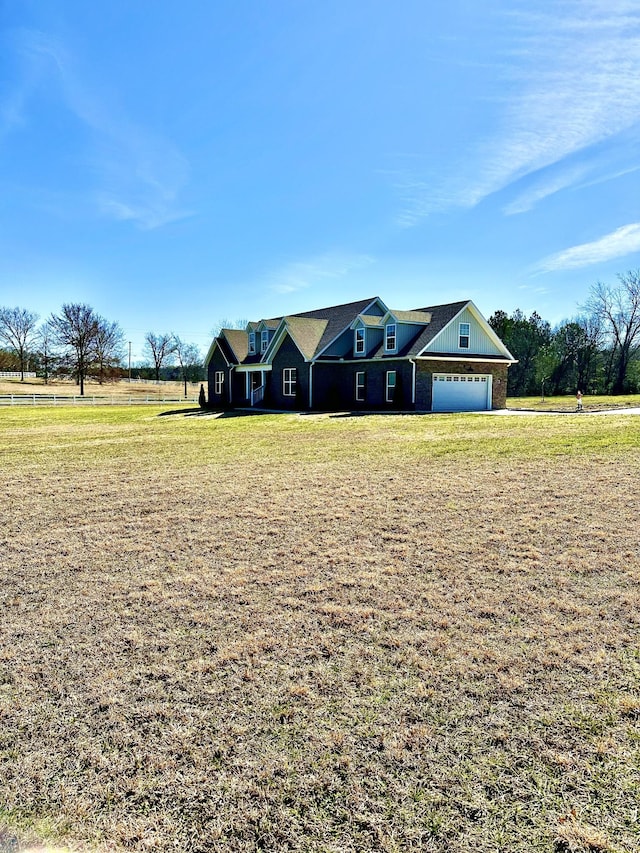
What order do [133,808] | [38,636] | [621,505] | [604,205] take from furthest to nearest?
[604,205]
[621,505]
[38,636]
[133,808]

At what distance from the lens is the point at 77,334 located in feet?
161

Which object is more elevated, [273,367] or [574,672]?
[273,367]

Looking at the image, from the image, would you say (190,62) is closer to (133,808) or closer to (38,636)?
(38,636)

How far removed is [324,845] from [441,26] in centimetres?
1311

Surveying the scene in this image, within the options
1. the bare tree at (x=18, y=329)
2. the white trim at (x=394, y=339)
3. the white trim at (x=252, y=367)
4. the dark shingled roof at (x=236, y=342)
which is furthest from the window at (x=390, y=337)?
the bare tree at (x=18, y=329)

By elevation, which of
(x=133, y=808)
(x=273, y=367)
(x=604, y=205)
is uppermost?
(x=604, y=205)

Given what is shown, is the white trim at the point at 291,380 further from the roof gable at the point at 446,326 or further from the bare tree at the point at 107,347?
the bare tree at the point at 107,347

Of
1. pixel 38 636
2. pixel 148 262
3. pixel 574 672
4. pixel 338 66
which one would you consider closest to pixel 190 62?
pixel 338 66

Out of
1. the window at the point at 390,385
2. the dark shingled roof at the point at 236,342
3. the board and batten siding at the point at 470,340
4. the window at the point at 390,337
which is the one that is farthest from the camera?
the dark shingled roof at the point at 236,342

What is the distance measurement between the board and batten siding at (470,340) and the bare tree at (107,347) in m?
40.0

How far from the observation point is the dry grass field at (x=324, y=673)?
2059 mm

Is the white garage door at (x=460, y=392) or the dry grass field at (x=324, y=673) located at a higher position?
the white garage door at (x=460, y=392)

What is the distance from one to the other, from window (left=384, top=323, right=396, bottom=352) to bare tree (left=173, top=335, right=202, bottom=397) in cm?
5371

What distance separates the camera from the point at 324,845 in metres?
1.92
